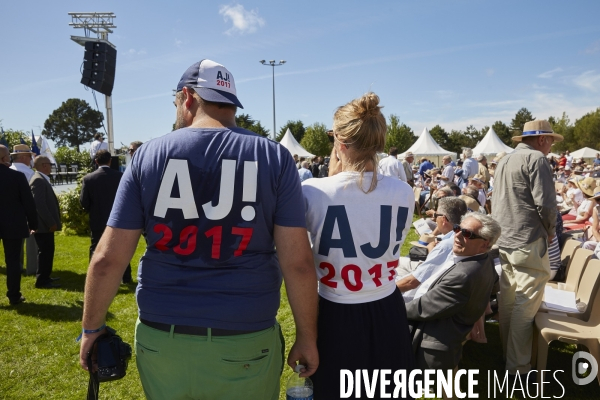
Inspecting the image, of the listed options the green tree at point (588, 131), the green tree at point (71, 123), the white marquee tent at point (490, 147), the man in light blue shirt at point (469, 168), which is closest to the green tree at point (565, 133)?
the green tree at point (588, 131)

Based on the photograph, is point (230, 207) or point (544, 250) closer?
point (230, 207)

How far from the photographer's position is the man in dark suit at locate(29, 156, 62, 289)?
220 inches

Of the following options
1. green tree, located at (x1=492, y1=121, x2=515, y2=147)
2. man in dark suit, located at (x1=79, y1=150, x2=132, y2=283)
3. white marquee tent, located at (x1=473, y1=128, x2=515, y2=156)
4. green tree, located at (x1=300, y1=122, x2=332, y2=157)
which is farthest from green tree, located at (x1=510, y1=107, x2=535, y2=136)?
man in dark suit, located at (x1=79, y1=150, x2=132, y2=283)

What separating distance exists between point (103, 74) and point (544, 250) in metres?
10.9

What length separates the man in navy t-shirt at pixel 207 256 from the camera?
1483 millimetres

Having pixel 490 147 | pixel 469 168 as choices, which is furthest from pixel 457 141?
pixel 469 168

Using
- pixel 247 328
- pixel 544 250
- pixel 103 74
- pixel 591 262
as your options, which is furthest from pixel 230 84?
pixel 103 74

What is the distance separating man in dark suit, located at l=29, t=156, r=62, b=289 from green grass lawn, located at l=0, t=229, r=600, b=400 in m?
0.25

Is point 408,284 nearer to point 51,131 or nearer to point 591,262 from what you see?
point 591,262

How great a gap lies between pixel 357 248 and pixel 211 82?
908 mm

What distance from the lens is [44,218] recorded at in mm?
5562

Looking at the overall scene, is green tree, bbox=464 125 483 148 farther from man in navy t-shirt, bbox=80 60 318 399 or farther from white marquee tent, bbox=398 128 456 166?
man in navy t-shirt, bbox=80 60 318 399

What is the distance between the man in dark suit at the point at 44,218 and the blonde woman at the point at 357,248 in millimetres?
5069

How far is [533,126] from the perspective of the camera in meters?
3.59
